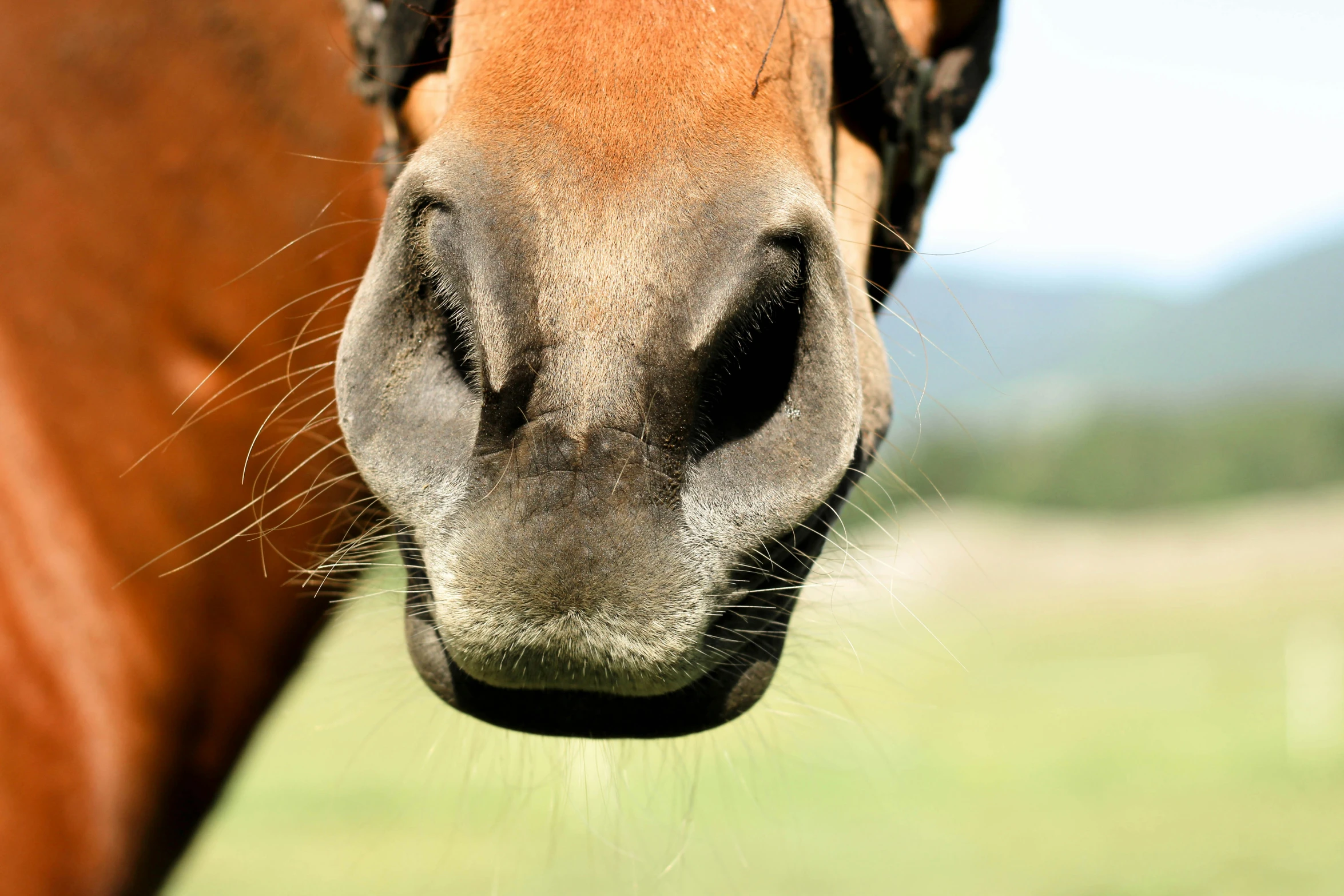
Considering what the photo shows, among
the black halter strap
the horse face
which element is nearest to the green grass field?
the horse face

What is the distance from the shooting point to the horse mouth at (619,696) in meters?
1.09

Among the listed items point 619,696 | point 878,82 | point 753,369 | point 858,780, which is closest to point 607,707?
point 619,696

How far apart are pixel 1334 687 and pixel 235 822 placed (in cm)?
1368

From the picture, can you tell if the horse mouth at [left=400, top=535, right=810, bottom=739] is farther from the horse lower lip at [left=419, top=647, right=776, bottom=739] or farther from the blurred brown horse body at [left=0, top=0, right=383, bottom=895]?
the blurred brown horse body at [left=0, top=0, right=383, bottom=895]

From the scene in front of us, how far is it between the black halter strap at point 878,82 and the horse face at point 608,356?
0.27 metres

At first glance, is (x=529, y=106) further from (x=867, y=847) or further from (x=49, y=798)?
(x=867, y=847)

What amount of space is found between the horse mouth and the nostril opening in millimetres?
181

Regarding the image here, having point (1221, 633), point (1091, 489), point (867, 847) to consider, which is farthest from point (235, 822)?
point (1091, 489)

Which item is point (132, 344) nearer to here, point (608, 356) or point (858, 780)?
point (608, 356)

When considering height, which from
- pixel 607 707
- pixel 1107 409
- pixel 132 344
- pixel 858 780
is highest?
pixel 132 344

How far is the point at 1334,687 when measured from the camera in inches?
525

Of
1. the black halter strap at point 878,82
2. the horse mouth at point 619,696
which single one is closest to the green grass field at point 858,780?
the horse mouth at point 619,696

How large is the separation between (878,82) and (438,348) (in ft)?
2.37

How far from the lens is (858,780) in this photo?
12.3 metres
